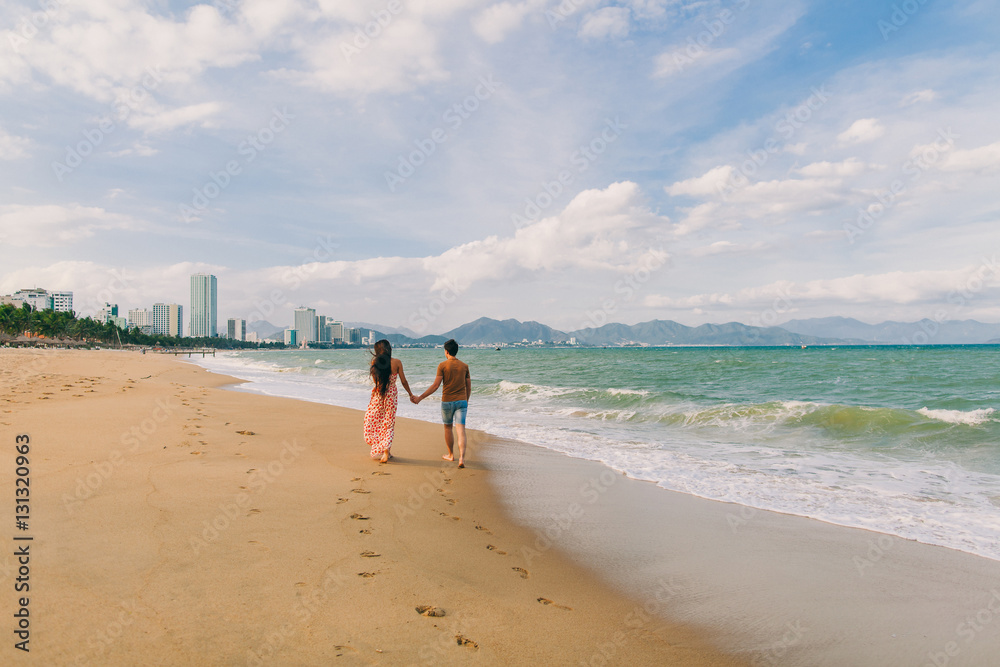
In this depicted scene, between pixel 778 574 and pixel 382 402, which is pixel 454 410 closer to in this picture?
pixel 382 402

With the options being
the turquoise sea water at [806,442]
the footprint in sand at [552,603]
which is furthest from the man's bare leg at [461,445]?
the footprint in sand at [552,603]

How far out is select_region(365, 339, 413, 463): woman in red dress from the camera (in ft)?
27.3

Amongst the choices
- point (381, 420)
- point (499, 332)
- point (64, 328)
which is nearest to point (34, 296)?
point (64, 328)

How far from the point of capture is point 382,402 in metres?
8.43

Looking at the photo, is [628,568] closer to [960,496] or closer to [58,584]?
[58,584]

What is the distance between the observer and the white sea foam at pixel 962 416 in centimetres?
1340

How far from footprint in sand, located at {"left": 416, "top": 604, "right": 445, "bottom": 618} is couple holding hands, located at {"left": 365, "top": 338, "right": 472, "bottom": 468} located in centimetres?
480

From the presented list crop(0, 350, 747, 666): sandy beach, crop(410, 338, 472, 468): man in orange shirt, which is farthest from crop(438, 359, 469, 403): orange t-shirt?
crop(0, 350, 747, 666): sandy beach

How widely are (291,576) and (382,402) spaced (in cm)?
474

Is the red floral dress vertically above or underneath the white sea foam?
above

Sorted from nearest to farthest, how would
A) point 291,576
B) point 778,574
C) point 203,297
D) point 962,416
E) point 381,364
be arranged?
point 291,576 → point 778,574 → point 381,364 → point 962,416 → point 203,297

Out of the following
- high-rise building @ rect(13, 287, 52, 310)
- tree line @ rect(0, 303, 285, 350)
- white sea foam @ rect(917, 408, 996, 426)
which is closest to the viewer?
white sea foam @ rect(917, 408, 996, 426)

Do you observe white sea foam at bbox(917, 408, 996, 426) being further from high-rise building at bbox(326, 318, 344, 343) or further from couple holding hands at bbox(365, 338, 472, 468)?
high-rise building at bbox(326, 318, 344, 343)

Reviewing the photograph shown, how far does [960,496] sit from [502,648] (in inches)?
310
